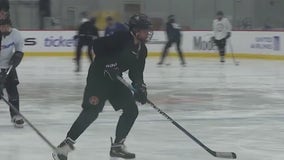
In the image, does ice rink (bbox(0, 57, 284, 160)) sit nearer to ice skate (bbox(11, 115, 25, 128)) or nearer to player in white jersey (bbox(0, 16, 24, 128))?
ice skate (bbox(11, 115, 25, 128))

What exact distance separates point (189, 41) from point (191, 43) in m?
0.11

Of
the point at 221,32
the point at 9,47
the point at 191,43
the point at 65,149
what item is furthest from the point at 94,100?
the point at 191,43

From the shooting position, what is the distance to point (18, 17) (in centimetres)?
2233

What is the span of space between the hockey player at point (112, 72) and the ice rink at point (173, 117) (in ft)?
1.99

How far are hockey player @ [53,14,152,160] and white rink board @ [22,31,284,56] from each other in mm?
14169

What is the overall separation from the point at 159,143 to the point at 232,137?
2.67ft

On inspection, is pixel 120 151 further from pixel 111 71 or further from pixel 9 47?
pixel 9 47

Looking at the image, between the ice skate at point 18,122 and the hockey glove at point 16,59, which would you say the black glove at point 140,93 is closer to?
the hockey glove at point 16,59

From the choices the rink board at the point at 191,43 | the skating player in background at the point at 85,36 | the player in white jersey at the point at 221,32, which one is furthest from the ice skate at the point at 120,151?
the rink board at the point at 191,43

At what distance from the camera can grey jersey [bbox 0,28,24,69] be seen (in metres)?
6.80

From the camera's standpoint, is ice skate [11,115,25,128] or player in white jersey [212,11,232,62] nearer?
ice skate [11,115,25,128]

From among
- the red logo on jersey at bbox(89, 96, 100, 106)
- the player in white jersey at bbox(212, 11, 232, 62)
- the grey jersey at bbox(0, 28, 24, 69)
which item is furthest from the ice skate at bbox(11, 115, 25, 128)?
the player in white jersey at bbox(212, 11, 232, 62)

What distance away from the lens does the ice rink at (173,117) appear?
5.80 meters

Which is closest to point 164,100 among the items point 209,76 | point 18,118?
point 18,118
